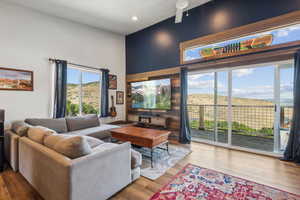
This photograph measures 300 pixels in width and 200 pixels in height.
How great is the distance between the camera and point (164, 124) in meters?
4.09

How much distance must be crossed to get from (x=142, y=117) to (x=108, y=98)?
1.47 metres

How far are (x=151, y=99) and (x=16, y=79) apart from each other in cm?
351

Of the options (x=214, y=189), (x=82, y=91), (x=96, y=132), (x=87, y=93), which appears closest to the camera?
(x=214, y=189)

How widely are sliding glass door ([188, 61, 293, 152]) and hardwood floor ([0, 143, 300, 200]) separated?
1.92ft

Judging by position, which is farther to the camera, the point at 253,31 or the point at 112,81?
the point at 112,81

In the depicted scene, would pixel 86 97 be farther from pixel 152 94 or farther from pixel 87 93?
pixel 152 94

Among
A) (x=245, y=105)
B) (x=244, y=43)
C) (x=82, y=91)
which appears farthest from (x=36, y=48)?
(x=245, y=105)

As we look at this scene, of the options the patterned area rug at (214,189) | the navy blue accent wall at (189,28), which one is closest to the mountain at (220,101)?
the navy blue accent wall at (189,28)

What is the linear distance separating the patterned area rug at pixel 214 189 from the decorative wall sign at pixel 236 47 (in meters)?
2.74

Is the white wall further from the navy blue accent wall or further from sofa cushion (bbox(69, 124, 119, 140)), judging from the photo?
the navy blue accent wall

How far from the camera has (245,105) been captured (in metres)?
3.49

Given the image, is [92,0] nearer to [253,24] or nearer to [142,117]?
[142,117]

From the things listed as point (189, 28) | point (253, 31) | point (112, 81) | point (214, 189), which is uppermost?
point (189, 28)

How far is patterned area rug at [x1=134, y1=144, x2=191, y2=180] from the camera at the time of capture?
2.28m
